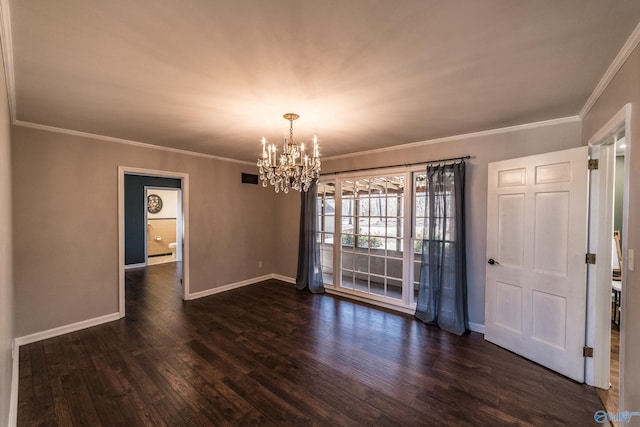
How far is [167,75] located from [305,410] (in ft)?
8.93

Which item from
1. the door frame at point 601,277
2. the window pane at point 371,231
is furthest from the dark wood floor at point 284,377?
the window pane at point 371,231

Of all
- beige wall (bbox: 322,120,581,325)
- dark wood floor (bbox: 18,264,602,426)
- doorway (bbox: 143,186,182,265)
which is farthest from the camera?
doorway (bbox: 143,186,182,265)

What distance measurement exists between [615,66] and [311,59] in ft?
6.59

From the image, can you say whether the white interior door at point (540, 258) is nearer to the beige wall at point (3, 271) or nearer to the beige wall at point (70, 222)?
the beige wall at point (3, 271)

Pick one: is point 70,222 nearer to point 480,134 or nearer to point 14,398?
point 14,398

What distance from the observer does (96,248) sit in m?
3.42

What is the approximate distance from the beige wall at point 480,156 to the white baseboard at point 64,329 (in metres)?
4.83

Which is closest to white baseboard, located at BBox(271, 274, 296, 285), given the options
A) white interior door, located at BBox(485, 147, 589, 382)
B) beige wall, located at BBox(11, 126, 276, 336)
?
beige wall, located at BBox(11, 126, 276, 336)

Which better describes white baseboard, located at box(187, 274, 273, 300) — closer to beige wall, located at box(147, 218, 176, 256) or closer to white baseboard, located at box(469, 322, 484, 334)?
white baseboard, located at box(469, 322, 484, 334)

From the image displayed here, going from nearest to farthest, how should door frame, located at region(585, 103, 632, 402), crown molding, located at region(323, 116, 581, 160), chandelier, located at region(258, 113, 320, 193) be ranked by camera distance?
door frame, located at region(585, 103, 632, 402)
chandelier, located at region(258, 113, 320, 193)
crown molding, located at region(323, 116, 581, 160)

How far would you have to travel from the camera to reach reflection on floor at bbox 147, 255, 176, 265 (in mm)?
7262

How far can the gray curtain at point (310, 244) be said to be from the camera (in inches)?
187

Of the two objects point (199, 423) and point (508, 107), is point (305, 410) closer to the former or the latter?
point (199, 423)

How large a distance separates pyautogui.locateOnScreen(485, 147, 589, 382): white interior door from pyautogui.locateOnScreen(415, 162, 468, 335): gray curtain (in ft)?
0.99
